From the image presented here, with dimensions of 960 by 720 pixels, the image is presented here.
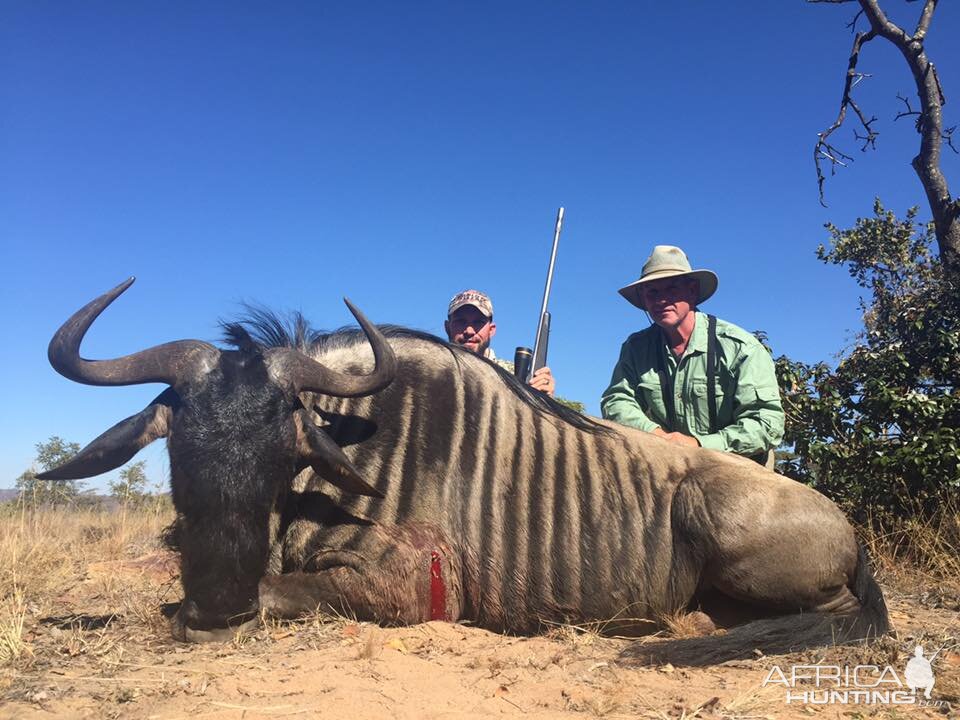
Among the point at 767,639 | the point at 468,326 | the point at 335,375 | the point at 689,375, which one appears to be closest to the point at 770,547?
the point at 767,639

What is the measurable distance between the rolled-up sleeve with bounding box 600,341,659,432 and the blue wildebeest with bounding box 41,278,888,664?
72 centimetres

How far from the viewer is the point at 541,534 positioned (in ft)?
11.9

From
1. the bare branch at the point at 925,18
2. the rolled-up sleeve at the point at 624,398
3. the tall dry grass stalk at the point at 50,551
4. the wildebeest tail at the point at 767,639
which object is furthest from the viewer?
the bare branch at the point at 925,18

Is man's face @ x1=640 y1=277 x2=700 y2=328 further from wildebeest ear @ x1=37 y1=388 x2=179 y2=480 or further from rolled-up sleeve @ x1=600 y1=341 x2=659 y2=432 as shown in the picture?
wildebeest ear @ x1=37 y1=388 x2=179 y2=480

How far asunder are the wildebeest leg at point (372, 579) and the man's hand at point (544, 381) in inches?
101

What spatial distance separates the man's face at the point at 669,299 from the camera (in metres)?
4.92

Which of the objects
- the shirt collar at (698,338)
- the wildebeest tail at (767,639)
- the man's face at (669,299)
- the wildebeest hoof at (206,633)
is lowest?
the wildebeest tail at (767,639)

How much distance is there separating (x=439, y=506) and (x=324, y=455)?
25.3 inches

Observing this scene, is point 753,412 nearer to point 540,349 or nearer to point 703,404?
point 703,404

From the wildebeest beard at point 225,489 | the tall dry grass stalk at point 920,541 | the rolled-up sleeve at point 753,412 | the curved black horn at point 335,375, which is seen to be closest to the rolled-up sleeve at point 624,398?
the rolled-up sleeve at point 753,412

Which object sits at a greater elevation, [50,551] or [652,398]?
[652,398]

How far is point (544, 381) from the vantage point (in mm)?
5902

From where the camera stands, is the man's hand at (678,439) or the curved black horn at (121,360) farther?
the man's hand at (678,439)

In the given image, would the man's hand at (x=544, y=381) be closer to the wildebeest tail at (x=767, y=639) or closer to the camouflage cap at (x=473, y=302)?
the camouflage cap at (x=473, y=302)
